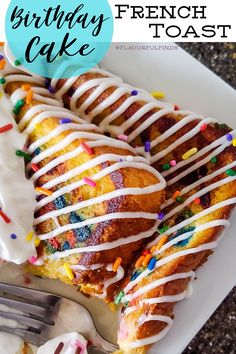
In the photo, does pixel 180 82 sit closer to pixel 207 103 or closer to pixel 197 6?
pixel 207 103

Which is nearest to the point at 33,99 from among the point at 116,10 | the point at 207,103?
the point at 116,10

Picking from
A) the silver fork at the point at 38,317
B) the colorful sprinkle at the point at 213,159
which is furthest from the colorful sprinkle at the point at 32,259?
the colorful sprinkle at the point at 213,159

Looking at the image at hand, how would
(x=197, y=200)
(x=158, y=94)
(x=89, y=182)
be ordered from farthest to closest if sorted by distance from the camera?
(x=158, y=94)
(x=197, y=200)
(x=89, y=182)

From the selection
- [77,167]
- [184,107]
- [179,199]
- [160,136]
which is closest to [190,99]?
[184,107]

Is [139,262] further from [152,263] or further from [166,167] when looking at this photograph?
[166,167]

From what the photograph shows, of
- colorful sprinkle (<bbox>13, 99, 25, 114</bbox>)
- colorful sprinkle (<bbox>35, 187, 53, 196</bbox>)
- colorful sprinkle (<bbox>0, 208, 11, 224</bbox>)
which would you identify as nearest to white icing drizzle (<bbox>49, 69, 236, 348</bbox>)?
colorful sprinkle (<bbox>13, 99, 25, 114</bbox>)
